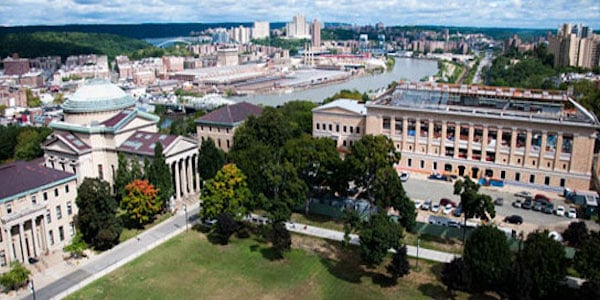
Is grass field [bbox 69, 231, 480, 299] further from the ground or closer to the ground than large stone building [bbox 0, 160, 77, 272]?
closer to the ground

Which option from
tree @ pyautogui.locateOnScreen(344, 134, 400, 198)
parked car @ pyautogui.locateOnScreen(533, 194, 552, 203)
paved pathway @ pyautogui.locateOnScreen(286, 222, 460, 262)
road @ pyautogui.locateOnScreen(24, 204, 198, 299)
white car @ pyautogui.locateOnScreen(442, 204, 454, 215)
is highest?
tree @ pyautogui.locateOnScreen(344, 134, 400, 198)

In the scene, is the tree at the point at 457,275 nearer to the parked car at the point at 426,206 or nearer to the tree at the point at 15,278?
the parked car at the point at 426,206

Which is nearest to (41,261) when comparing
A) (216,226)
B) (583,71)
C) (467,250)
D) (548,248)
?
(216,226)

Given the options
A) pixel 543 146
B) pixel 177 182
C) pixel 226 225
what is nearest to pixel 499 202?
pixel 543 146

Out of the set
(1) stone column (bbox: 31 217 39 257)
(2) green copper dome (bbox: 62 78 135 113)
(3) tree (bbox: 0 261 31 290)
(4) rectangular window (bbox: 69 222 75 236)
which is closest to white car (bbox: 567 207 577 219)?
(4) rectangular window (bbox: 69 222 75 236)

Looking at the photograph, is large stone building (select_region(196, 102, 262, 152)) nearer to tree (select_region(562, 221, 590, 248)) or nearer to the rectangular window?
the rectangular window

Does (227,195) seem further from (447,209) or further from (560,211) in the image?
(560,211)
